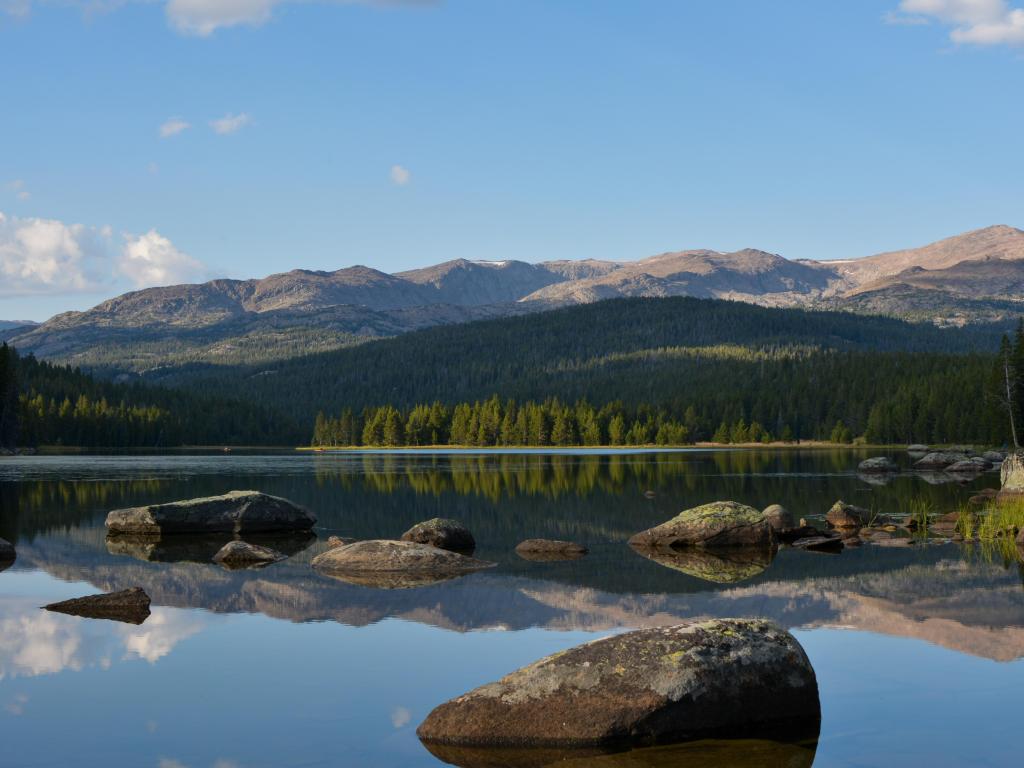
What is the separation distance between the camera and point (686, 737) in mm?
14312

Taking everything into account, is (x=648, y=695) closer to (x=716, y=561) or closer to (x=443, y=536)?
(x=716, y=561)

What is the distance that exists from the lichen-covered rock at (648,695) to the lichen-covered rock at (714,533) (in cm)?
2020

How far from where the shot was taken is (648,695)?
14.5 metres

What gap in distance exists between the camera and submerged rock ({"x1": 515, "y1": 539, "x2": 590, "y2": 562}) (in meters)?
33.2

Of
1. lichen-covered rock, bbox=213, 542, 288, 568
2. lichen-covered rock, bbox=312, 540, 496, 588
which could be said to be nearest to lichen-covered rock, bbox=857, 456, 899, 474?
lichen-covered rock, bbox=312, 540, 496, 588

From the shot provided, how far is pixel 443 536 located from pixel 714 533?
31.2 ft

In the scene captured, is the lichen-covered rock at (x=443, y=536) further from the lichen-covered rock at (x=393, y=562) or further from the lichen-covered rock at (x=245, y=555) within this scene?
the lichen-covered rock at (x=245, y=555)

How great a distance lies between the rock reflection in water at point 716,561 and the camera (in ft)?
93.7

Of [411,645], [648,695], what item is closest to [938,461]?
[411,645]

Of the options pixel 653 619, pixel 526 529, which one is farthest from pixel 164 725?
pixel 526 529

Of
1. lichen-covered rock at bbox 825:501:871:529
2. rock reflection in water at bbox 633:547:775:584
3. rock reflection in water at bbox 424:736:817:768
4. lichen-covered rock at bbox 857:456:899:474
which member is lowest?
lichen-covered rock at bbox 857:456:899:474

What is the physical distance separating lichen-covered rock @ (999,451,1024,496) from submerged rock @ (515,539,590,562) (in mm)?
26668

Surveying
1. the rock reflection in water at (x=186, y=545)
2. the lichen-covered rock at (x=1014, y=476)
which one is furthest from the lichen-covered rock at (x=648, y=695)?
the lichen-covered rock at (x=1014, y=476)

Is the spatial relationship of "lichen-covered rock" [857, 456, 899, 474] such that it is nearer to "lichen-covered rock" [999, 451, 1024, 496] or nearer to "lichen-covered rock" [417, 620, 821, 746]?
"lichen-covered rock" [999, 451, 1024, 496]
